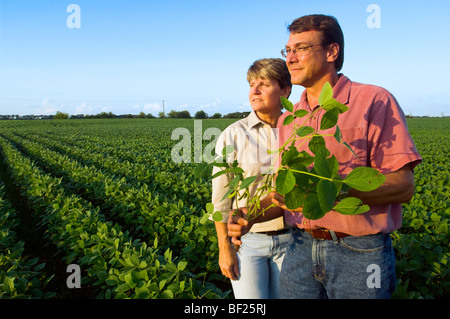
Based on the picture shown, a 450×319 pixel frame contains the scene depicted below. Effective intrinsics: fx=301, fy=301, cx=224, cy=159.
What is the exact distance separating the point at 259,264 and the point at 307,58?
1.03m

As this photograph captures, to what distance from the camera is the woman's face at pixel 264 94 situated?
167 cm

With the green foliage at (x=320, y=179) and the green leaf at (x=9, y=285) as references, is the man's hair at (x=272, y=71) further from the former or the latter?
the green leaf at (x=9, y=285)

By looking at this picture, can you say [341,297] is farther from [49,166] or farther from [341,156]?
[49,166]

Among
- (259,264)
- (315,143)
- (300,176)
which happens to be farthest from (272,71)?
(259,264)

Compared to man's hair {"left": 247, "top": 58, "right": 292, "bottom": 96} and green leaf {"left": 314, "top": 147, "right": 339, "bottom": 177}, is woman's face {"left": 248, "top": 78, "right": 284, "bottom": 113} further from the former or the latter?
green leaf {"left": 314, "top": 147, "right": 339, "bottom": 177}

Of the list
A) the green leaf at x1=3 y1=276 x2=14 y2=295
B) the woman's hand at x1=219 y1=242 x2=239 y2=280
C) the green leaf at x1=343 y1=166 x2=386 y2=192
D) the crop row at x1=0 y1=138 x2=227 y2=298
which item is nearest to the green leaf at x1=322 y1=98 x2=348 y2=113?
the green leaf at x1=343 y1=166 x2=386 y2=192

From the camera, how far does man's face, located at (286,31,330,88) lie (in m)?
1.25

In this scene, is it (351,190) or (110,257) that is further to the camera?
(110,257)

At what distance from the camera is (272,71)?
1636 mm

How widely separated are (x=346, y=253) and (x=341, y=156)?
1.28 ft

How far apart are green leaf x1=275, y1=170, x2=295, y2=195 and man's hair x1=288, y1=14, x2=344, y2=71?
2.24 ft

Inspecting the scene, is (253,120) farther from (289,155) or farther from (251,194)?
(289,155)

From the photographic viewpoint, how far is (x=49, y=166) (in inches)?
372
